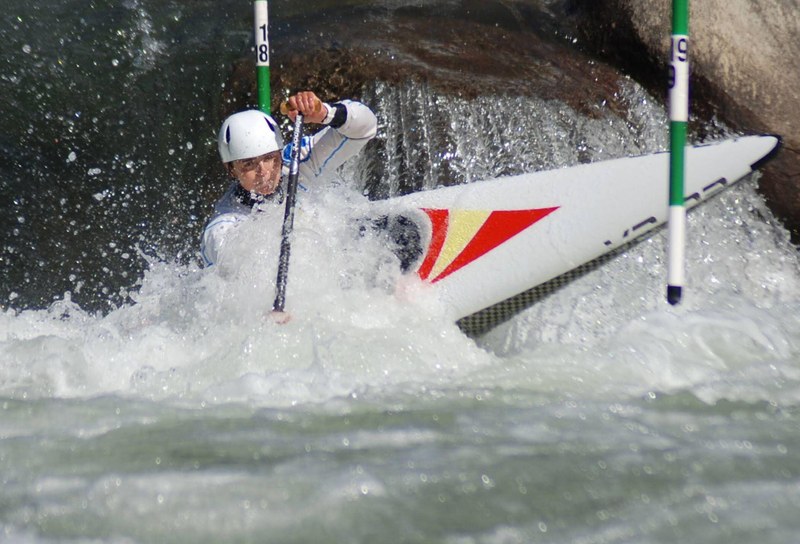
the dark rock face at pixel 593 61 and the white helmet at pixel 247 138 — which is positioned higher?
the dark rock face at pixel 593 61

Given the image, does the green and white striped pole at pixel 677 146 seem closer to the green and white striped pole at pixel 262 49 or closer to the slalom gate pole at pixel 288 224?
the slalom gate pole at pixel 288 224

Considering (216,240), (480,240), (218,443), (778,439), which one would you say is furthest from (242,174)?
(778,439)

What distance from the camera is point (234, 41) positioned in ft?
21.0

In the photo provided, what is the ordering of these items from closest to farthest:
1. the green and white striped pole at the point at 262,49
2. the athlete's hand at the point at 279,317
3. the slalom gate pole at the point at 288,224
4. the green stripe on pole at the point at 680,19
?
the athlete's hand at the point at 279,317 < the slalom gate pole at the point at 288,224 < the green stripe on pole at the point at 680,19 < the green and white striped pole at the point at 262,49

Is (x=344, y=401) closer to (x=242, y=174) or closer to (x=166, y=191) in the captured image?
(x=242, y=174)

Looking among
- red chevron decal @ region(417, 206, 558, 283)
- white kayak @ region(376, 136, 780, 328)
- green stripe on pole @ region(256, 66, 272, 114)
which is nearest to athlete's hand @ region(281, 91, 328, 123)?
white kayak @ region(376, 136, 780, 328)

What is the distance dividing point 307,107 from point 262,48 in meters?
1.03

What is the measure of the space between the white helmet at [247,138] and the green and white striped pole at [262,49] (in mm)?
865

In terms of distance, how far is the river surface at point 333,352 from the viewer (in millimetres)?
2227

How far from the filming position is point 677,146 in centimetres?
380

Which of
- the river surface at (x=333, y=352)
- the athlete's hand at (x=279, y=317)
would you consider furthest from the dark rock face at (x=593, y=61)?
the athlete's hand at (x=279, y=317)

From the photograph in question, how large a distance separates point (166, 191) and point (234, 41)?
118cm

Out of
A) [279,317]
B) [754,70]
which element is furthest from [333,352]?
[754,70]

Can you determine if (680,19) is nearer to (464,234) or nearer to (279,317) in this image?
(464,234)
